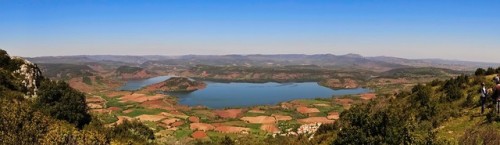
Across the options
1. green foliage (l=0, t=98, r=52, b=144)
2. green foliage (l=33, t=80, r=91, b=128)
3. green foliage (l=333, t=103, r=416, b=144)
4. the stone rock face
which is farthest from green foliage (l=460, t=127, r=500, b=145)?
the stone rock face

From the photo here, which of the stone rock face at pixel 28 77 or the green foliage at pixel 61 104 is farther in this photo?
the stone rock face at pixel 28 77

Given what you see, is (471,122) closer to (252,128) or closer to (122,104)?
(252,128)

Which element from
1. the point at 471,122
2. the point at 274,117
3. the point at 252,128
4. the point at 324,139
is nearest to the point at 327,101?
the point at 274,117

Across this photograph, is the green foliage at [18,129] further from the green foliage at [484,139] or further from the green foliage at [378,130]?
the green foliage at [484,139]

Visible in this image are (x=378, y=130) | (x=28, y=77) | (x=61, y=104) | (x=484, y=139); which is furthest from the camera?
(x=28, y=77)

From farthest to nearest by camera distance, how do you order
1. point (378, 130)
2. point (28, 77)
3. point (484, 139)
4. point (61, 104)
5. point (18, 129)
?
point (28, 77) < point (61, 104) < point (378, 130) < point (18, 129) < point (484, 139)

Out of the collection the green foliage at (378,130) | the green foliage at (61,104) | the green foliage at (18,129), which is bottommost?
the green foliage at (61,104)

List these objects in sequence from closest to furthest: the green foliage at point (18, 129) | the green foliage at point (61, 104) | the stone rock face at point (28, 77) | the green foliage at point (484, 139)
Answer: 1. the green foliage at point (484, 139)
2. the green foliage at point (18, 129)
3. the green foliage at point (61, 104)
4. the stone rock face at point (28, 77)

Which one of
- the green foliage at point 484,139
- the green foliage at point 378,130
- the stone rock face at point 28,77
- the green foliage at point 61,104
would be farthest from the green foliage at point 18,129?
the stone rock face at point 28,77

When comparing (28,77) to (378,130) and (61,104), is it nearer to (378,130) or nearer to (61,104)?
(61,104)

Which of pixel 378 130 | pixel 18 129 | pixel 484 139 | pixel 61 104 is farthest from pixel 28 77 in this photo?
pixel 484 139
